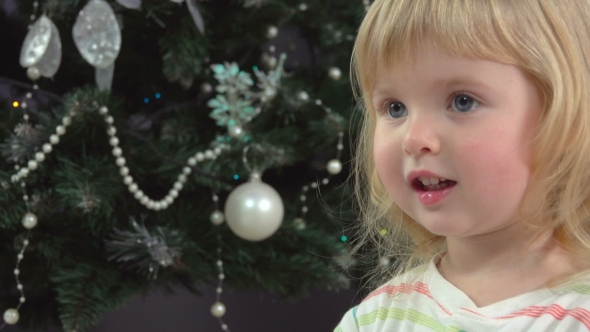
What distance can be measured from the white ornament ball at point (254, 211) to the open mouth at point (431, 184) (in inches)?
18.2

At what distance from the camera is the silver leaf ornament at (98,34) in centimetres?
98

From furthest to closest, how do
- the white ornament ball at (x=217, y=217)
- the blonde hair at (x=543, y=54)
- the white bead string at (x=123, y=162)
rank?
1. the white ornament ball at (x=217, y=217)
2. the white bead string at (x=123, y=162)
3. the blonde hair at (x=543, y=54)

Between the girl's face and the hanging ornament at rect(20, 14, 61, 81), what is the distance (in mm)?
594

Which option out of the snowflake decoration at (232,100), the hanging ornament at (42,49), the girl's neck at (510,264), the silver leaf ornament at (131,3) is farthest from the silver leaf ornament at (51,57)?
the girl's neck at (510,264)

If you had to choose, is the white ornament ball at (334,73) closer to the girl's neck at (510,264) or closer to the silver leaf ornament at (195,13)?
the silver leaf ornament at (195,13)

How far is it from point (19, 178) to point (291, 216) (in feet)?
1.36

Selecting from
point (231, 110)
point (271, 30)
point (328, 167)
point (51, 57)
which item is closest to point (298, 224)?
point (328, 167)

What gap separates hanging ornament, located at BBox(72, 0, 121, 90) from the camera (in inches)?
38.4

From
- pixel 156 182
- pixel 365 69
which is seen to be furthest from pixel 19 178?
pixel 365 69

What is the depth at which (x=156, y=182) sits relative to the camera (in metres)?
1.13

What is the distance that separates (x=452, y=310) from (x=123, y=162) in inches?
21.9

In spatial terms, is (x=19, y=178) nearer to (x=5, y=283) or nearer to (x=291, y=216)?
(x=5, y=283)

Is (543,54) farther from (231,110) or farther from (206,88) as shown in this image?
(206,88)

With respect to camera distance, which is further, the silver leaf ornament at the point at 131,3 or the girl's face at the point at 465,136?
the silver leaf ornament at the point at 131,3
